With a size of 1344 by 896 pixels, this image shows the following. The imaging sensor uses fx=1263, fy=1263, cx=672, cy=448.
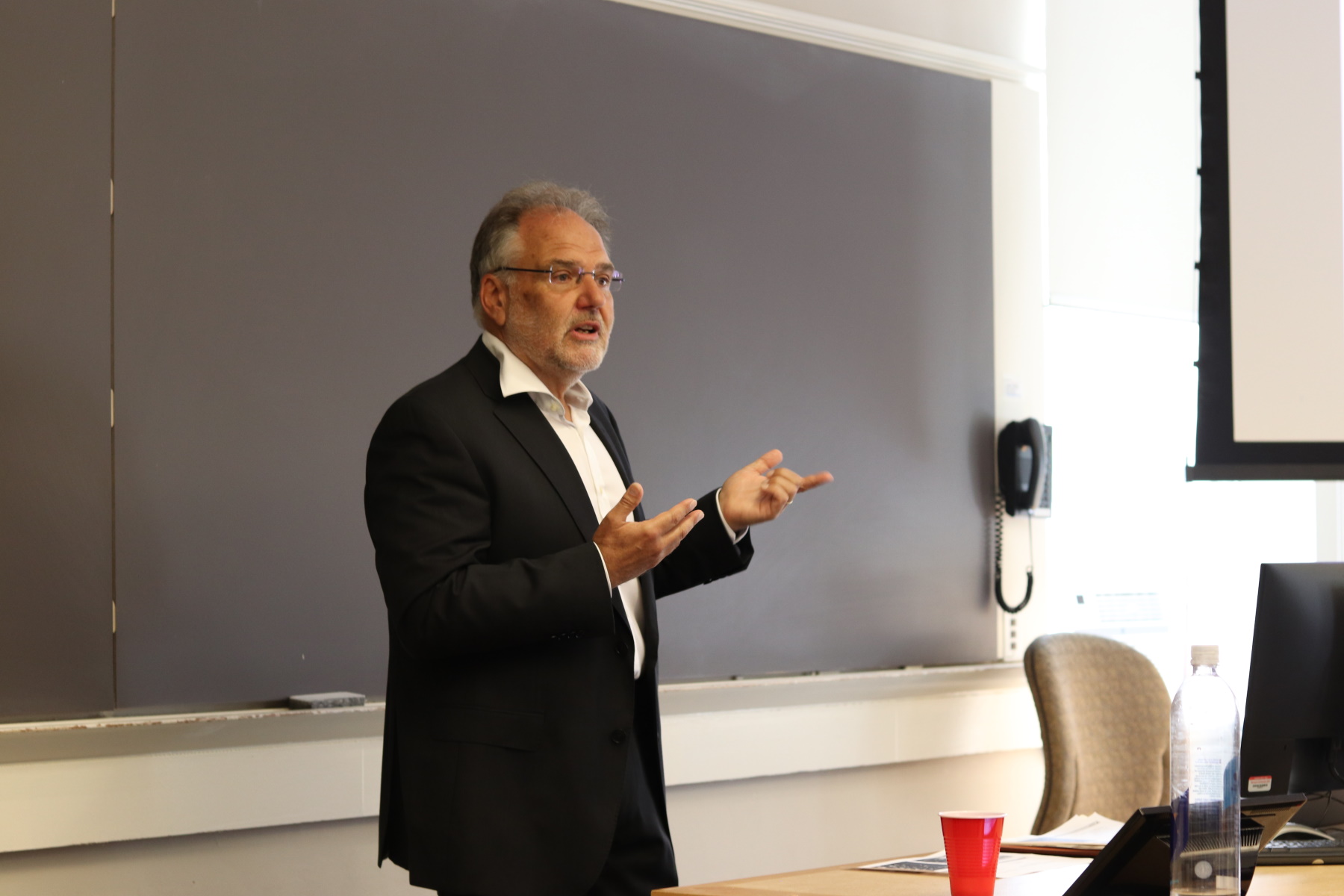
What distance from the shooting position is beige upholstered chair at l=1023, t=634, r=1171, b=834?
3113 millimetres

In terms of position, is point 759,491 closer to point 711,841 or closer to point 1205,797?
point 1205,797

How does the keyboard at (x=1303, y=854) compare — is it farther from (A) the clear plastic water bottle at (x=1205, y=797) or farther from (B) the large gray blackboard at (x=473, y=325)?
(B) the large gray blackboard at (x=473, y=325)

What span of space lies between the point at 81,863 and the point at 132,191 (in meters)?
1.24

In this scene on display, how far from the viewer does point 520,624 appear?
1.74 m

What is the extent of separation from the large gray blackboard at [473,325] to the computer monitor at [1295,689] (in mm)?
1478

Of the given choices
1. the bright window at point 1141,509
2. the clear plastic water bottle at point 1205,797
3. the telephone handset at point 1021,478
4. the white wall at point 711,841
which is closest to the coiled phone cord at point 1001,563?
the telephone handset at point 1021,478

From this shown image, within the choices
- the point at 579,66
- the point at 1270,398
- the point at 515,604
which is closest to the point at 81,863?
the point at 515,604

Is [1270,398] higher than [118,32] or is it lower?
lower

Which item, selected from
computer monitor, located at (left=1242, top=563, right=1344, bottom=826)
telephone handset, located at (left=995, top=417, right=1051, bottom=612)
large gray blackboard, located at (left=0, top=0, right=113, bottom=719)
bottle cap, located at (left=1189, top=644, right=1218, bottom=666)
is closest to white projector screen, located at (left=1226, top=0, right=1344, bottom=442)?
telephone handset, located at (left=995, top=417, right=1051, bottom=612)

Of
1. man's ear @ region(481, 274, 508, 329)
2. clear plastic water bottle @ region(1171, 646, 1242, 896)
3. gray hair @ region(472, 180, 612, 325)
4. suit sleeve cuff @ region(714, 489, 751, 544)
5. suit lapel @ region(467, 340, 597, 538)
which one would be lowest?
clear plastic water bottle @ region(1171, 646, 1242, 896)

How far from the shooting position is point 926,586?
348 cm

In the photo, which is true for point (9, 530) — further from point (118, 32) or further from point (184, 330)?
point (118, 32)

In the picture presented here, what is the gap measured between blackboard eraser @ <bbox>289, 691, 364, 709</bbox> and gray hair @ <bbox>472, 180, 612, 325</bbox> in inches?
34.2

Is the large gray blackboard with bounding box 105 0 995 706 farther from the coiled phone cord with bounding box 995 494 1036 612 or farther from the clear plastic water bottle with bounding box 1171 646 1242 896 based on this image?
the clear plastic water bottle with bounding box 1171 646 1242 896
